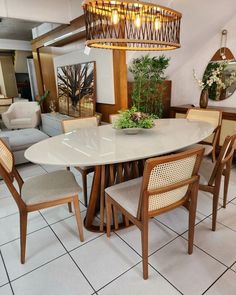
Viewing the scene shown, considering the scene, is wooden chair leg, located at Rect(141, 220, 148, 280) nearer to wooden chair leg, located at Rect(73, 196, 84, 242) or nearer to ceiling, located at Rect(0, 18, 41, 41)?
wooden chair leg, located at Rect(73, 196, 84, 242)

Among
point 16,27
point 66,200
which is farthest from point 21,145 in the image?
point 16,27

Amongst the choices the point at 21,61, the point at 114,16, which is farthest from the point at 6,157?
the point at 21,61

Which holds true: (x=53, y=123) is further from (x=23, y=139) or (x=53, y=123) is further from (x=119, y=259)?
(x=119, y=259)

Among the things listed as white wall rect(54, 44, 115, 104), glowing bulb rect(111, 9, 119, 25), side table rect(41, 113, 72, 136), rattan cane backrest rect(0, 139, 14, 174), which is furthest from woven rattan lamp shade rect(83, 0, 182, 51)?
side table rect(41, 113, 72, 136)

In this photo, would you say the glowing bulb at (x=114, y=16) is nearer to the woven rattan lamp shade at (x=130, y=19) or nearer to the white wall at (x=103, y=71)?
the woven rattan lamp shade at (x=130, y=19)

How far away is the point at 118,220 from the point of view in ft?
6.39

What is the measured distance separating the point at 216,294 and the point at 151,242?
1.84 ft

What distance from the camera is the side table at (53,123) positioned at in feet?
14.1

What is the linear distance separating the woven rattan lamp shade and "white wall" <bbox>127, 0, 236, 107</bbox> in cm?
100

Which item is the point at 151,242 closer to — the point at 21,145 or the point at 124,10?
the point at 124,10

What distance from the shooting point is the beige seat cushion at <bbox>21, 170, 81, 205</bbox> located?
60.4 inches

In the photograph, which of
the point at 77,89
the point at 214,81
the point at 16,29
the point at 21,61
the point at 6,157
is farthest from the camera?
the point at 21,61

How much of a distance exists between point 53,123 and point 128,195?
346 cm

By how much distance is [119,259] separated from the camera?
5.11ft
